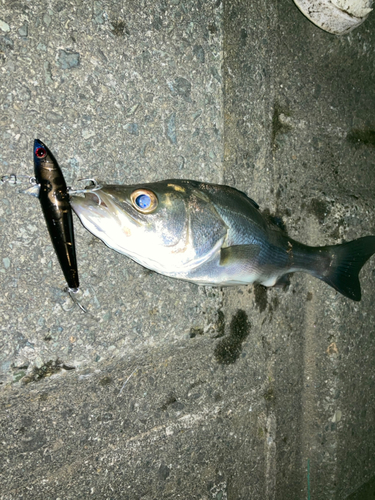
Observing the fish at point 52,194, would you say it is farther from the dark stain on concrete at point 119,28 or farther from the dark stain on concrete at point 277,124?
the dark stain on concrete at point 277,124

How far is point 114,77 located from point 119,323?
1.58 m

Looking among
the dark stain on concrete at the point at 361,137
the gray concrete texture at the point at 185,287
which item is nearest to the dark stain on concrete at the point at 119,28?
the gray concrete texture at the point at 185,287

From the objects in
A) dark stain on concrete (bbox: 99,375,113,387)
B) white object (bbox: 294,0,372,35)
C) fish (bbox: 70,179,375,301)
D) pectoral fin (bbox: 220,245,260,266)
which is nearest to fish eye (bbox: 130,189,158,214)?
fish (bbox: 70,179,375,301)

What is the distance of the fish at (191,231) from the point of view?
6.80ft

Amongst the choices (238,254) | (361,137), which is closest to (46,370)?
(238,254)

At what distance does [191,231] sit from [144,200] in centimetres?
32

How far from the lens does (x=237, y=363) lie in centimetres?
321

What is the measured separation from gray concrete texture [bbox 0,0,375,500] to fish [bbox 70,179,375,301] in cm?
42

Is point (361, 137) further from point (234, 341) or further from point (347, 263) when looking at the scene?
point (234, 341)

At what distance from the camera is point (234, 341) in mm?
3176

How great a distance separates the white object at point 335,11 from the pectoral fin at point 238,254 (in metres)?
2.26

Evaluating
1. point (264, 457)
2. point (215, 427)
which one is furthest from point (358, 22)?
point (264, 457)

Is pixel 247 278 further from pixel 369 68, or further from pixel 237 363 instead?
pixel 369 68

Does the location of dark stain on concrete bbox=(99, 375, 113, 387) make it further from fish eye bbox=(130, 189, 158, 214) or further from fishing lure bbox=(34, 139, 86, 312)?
fish eye bbox=(130, 189, 158, 214)
